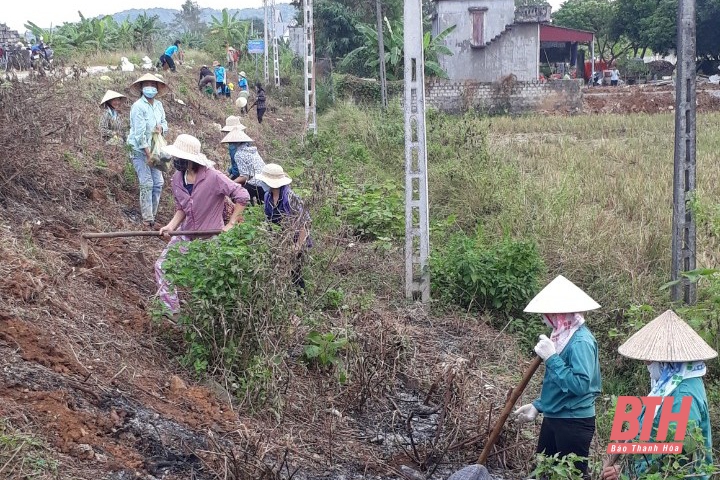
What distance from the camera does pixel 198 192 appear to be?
6.46 m

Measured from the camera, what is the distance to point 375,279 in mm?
9266

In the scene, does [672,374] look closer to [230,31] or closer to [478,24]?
[478,24]

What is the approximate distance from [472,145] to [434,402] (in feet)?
34.6

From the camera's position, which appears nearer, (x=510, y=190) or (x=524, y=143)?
(x=510, y=190)

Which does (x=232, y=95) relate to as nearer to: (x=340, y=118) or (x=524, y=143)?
(x=340, y=118)

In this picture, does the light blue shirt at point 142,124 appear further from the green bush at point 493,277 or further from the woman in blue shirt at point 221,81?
the woman in blue shirt at point 221,81

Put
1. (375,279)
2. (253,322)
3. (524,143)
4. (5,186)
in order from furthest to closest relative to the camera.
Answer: (524,143) → (375,279) → (5,186) → (253,322)

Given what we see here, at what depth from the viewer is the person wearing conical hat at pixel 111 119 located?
32.0 ft

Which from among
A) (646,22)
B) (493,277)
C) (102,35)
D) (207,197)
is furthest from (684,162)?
(646,22)

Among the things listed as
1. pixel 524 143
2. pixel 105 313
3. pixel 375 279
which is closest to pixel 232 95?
pixel 524 143

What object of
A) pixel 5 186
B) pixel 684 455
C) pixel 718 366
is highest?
pixel 5 186

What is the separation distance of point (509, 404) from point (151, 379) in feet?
7.68

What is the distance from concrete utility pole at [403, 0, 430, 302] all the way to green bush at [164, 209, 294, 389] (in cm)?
309

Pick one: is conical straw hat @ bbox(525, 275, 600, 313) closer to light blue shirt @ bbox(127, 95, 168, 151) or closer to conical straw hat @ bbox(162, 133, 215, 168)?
conical straw hat @ bbox(162, 133, 215, 168)
